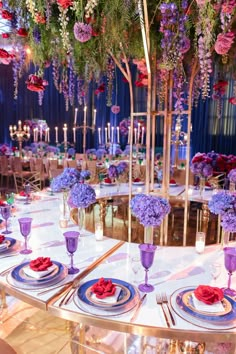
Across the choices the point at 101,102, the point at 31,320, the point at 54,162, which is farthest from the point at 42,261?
the point at 101,102

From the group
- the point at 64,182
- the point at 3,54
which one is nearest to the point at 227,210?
the point at 64,182

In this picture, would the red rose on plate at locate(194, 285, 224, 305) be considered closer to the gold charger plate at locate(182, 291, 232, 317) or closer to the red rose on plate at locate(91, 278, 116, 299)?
the gold charger plate at locate(182, 291, 232, 317)

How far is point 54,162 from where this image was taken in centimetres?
708

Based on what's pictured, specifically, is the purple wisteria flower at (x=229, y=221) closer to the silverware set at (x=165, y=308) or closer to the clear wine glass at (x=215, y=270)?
the clear wine glass at (x=215, y=270)

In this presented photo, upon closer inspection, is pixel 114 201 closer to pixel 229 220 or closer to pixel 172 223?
pixel 172 223

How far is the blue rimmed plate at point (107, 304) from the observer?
1.41m

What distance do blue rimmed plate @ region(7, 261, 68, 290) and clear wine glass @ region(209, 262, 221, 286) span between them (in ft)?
2.61

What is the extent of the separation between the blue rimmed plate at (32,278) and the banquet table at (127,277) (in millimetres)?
15

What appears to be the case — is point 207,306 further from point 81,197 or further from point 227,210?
point 81,197

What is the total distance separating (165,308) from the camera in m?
1.46

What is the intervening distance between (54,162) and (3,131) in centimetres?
745

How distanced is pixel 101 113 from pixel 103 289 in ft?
35.2

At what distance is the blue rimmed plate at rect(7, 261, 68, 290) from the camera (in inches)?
63.2

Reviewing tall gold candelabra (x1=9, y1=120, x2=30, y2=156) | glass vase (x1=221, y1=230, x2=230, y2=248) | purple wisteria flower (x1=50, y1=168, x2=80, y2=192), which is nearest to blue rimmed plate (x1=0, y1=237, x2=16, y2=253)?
purple wisteria flower (x1=50, y1=168, x2=80, y2=192)
